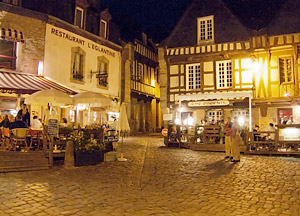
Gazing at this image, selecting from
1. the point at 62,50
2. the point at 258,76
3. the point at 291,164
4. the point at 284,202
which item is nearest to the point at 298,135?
the point at 291,164

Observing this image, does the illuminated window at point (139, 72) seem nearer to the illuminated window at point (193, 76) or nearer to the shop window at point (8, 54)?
the illuminated window at point (193, 76)

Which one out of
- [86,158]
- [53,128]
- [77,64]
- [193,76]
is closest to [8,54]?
[77,64]

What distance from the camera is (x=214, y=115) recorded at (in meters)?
19.0

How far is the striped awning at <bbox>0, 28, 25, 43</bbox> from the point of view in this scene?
1352cm

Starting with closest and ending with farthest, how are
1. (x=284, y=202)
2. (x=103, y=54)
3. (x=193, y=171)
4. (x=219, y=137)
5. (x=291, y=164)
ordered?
1. (x=284, y=202)
2. (x=193, y=171)
3. (x=291, y=164)
4. (x=219, y=137)
5. (x=103, y=54)

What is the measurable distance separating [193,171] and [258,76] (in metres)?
11.1

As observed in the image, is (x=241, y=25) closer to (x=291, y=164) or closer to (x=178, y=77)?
(x=178, y=77)

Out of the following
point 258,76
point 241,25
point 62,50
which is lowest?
point 258,76

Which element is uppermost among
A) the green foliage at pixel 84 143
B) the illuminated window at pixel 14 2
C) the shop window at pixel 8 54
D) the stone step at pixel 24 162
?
the illuminated window at pixel 14 2

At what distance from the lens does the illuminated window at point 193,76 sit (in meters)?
19.3

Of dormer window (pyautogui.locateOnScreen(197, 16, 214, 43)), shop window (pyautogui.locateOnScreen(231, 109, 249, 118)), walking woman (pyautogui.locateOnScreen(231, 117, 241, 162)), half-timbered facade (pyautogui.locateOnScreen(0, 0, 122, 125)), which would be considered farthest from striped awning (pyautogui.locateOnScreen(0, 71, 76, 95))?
shop window (pyautogui.locateOnScreen(231, 109, 249, 118))

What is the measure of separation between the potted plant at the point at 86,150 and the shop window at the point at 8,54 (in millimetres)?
7059

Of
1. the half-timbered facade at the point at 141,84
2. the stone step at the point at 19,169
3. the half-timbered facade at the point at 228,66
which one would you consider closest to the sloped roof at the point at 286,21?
the half-timbered facade at the point at 228,66

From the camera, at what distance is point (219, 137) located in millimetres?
13328
